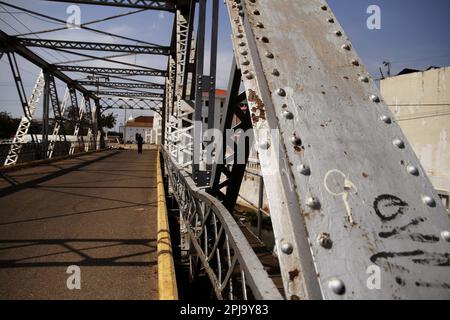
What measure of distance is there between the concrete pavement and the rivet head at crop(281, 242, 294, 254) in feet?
7.41

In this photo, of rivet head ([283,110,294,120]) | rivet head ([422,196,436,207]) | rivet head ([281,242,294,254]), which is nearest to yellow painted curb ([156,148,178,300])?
rivet head ([281,242,294,254])

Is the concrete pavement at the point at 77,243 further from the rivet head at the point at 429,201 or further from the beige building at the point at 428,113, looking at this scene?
the beige building at the point at 428,113

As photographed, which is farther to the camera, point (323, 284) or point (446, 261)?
point (446, 261)

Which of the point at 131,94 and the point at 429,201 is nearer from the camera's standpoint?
the point at 429,201

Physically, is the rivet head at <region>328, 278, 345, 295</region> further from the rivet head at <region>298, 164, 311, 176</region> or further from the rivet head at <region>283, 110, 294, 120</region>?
the rivet head at <region>283, 110, 294, 120</region>

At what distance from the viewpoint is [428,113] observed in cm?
2369

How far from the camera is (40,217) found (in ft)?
18.7

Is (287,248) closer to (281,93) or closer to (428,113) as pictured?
(281,93)

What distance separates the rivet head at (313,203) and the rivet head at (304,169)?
120mm

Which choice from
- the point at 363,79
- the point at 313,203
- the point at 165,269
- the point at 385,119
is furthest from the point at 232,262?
the point at 165,269

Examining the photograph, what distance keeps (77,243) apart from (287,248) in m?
4.06

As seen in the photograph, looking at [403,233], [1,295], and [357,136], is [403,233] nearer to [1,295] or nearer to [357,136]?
[357,136]

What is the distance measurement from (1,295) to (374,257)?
3.45 meters

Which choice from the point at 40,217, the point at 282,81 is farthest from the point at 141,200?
the point at 282,81
